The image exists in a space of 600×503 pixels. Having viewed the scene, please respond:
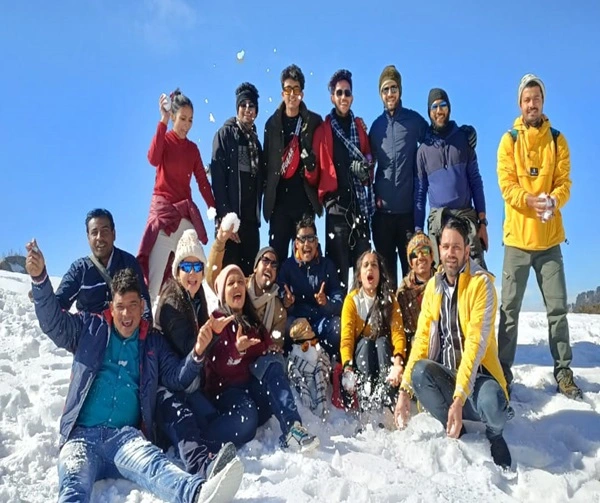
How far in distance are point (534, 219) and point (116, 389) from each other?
5.02 m

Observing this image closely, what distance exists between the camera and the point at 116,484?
14.4ft

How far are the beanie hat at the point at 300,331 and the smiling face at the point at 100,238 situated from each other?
2.22 metres

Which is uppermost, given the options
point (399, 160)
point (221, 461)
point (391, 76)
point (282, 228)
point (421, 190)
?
point (391, 76)

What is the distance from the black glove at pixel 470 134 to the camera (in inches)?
279

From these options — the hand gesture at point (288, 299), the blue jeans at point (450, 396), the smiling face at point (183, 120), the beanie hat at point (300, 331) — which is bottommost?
the blue jeans at point (450, 396)

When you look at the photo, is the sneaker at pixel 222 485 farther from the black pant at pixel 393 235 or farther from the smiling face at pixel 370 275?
the black pant at pixel 393 235

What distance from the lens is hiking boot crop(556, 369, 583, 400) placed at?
621cm

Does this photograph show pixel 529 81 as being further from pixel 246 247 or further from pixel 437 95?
pixel 246 247

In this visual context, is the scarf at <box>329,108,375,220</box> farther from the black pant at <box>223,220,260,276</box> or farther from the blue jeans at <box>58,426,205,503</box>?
the blue jeans at <box>58,426,205,503</box>

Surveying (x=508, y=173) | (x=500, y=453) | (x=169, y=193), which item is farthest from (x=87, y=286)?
(x=508, y=173)

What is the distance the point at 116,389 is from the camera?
4781 millimetres

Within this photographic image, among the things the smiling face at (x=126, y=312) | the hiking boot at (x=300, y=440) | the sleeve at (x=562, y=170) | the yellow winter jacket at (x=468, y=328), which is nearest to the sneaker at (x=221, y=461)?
the hiking boot at (x=300, y=440)

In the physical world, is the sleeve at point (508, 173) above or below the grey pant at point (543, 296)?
above

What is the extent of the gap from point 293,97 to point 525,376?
488 centimetres
